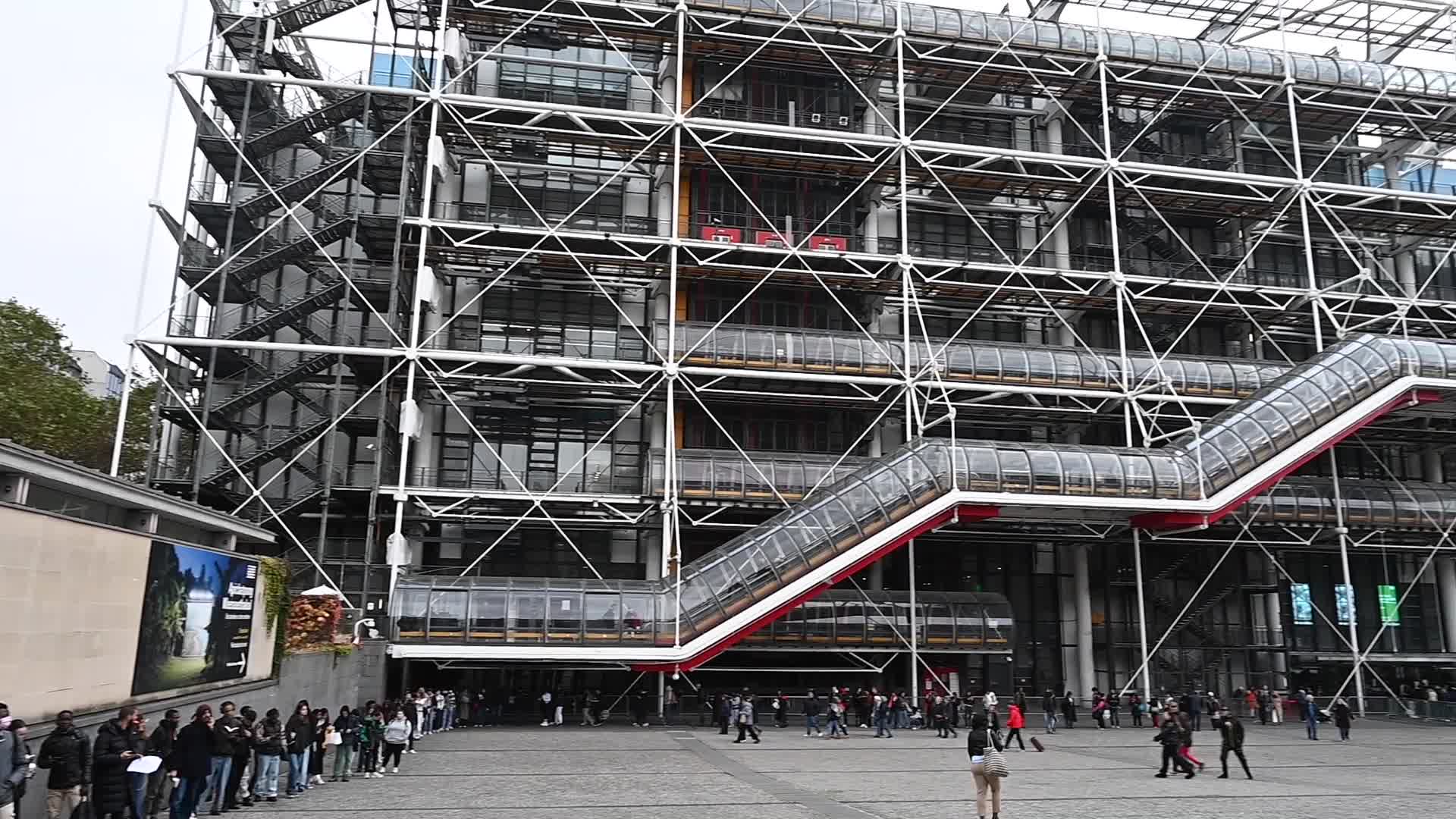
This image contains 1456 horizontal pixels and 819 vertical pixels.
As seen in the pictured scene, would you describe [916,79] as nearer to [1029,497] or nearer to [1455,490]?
[1029,497]

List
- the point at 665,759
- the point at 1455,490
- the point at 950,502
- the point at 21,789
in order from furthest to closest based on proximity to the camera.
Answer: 1. the point at 1455,490
2. the point at 950,502
3. the point at 665,759
4. the point at 21,789

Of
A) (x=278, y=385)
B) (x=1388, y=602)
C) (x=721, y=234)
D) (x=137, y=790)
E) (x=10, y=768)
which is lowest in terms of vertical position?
(x=137, y=790)

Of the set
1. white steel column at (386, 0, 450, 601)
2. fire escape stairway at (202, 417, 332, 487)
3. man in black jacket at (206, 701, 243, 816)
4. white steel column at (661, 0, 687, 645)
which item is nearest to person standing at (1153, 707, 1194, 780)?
white steel column at (661, 0, 687, 645)

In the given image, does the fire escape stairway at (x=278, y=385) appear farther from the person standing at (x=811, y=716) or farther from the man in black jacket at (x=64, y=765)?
the man in black jacket at (x=64, y=765)

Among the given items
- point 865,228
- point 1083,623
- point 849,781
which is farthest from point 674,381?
point 1083,623

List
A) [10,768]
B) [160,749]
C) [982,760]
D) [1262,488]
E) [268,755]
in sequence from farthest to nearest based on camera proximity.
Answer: [1262,488] < [268,755] < [982,760] < [160,749] < [10,768]

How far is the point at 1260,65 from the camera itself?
3272cm

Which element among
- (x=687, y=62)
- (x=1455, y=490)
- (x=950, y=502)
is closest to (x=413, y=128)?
(x=687, y=62)

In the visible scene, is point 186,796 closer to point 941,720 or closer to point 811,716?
point 811,716

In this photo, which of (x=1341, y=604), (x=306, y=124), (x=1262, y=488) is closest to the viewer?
(x=1262, y=488)

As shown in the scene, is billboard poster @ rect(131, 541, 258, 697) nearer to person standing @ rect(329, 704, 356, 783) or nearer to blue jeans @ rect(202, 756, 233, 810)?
blue jeans @ rect(202, 756, 233, 810)

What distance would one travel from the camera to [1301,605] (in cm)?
3328

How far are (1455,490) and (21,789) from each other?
35107 mm

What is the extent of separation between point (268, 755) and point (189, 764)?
2.05 meters
